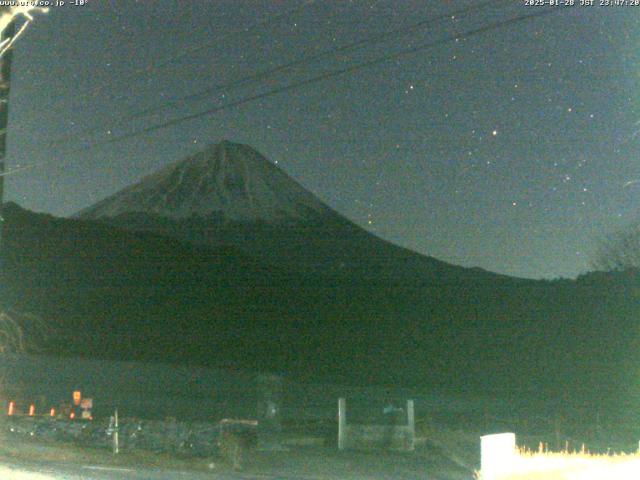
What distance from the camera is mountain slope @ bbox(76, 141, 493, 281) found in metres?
104

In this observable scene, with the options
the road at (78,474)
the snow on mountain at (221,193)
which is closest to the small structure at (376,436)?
the road at (78,474)

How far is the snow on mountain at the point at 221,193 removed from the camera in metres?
142

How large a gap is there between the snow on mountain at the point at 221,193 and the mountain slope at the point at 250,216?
18 centimetres

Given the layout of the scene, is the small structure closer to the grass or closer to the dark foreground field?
the dark foreground field

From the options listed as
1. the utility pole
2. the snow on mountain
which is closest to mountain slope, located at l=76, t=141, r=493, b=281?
the snow on mountain

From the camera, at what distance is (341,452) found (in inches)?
706

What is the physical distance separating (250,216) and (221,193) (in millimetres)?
15264

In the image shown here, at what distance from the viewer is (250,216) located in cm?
14075

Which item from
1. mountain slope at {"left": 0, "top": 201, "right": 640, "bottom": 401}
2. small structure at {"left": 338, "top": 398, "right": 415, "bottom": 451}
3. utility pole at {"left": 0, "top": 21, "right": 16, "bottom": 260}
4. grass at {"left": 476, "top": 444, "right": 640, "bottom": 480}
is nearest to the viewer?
grass at {"left": 476, "top": 444, "right": 640, "bottom": 480}

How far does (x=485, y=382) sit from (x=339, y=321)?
67.7 feet

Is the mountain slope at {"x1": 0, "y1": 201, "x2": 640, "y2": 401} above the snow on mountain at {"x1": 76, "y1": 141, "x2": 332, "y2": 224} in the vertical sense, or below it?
below

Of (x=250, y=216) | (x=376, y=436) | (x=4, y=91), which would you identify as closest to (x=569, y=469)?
(x=376, y=436)

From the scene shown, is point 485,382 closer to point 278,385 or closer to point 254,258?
point 278,385

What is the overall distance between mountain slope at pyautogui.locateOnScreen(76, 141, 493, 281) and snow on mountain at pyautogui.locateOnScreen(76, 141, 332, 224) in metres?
0.18
